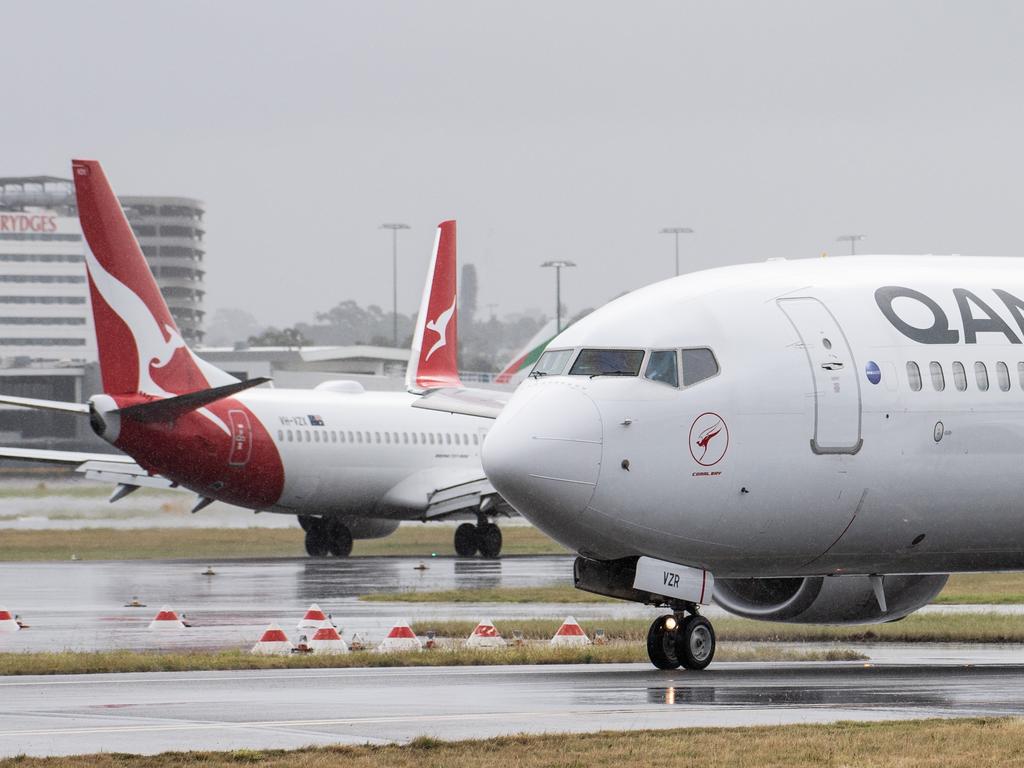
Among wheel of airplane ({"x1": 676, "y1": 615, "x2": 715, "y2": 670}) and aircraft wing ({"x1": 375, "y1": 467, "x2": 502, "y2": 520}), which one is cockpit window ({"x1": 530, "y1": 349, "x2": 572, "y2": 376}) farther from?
aircraft wing ({"x1": 375, "y1": 467, "x2": 502, "y2": 520})

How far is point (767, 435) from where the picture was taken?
18391mm

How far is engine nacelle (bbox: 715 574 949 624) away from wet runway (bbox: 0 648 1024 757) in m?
0.92

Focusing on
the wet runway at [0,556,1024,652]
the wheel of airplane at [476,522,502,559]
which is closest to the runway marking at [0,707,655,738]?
the wet runway at [0,556,1024,652]

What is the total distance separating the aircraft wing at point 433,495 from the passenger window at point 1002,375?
29404 mm

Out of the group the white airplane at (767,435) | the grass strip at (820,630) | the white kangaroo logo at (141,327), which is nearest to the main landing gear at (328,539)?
the white kangaroo logo at (141,327)

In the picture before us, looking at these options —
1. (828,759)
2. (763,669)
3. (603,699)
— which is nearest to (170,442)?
(763,669)

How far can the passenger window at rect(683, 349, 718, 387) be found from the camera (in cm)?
1831

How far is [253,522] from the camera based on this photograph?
64.1 metres

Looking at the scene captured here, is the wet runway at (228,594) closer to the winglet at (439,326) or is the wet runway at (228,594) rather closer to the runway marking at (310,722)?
the winglet at (439,326)

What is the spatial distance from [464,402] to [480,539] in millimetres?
6781

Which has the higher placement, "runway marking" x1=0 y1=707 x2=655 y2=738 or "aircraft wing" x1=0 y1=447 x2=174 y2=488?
"runway marking" x1=0 y1=707 x2=655 y2=738

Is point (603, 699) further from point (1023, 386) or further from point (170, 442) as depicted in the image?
point (170, 442)

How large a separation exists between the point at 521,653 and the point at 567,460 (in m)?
3.73

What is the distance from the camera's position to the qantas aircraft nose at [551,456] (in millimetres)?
17609
